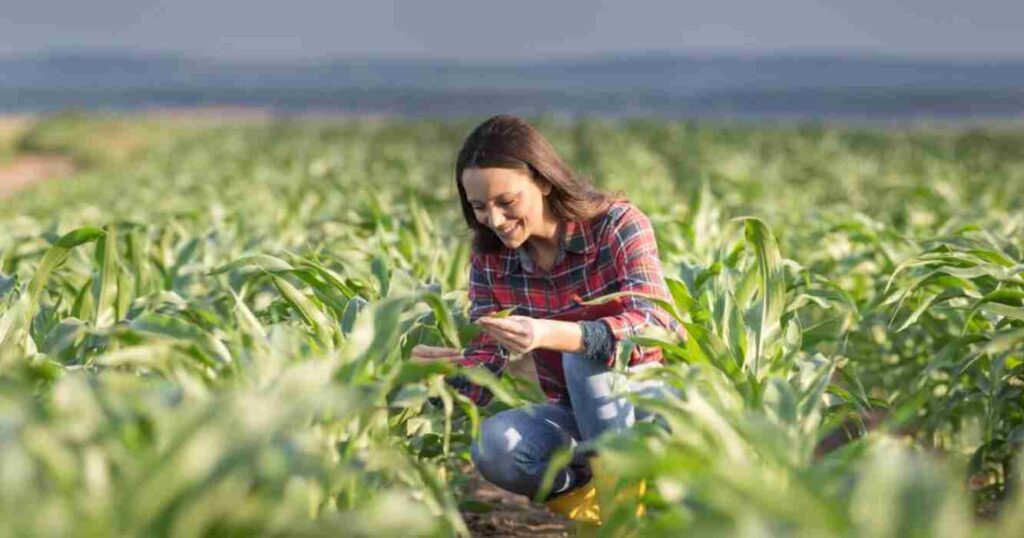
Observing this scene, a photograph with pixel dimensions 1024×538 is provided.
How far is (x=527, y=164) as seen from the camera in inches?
125

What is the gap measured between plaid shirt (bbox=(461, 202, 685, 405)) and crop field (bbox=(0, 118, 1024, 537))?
100 mm

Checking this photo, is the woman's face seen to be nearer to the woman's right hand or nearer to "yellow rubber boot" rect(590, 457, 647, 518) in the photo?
the woman's right hand

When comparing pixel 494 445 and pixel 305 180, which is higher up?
pixel 494 445

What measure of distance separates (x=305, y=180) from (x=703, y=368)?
7185 mm

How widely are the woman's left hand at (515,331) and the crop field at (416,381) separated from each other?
0.12m

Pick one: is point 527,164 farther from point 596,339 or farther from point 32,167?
point 32,167

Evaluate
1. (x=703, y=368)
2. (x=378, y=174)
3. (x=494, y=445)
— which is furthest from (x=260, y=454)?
(x=378, y=174)

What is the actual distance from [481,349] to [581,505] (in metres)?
0.43

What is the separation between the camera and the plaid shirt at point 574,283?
318 cm

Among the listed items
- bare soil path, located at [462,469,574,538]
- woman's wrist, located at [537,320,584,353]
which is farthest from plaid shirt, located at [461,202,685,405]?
bare soil path, located at [462,469,574,538]

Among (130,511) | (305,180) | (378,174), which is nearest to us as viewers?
(130,511)

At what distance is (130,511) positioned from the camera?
5.70 ft

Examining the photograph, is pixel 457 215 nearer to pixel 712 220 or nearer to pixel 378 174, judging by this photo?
pixel 712 220

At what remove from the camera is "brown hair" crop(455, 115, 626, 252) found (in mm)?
3145
